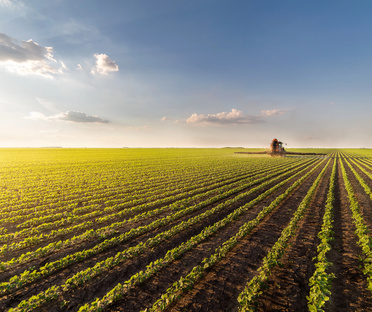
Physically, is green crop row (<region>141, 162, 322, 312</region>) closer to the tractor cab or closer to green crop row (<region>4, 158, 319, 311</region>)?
green crop row (<region>4, 158, 319, 311</region>)

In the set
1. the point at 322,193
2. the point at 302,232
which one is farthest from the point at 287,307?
the point at 322,193

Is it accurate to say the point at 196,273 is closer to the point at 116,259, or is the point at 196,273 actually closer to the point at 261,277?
the point at 261,277

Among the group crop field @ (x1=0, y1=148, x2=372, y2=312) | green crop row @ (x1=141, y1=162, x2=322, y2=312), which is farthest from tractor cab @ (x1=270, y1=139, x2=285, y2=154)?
green crop row @ (x1=141, y1=162, x2=322, y2=312)

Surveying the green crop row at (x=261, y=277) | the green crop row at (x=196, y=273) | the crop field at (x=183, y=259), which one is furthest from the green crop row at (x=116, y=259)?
the green crop row at (x=261, y=277)

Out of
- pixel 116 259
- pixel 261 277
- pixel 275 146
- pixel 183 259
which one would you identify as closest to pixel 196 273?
pixel 183 259

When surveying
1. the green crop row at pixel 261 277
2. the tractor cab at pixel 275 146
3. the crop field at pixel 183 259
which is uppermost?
the tractor cab at pixel 275 146

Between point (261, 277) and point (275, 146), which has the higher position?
point (275, 146)

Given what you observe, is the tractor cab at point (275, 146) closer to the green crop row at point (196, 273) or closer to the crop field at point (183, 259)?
the crop field at point (183, 259)

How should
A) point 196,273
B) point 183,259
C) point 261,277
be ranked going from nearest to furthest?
point 261,277 < point 196,273 < point 183,259

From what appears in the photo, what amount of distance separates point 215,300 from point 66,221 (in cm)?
1027

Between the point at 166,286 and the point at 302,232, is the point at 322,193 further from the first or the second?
the point at 166,286

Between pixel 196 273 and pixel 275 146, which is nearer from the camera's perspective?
pixel 196 273

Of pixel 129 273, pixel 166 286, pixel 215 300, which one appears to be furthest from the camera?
pixel 129 273

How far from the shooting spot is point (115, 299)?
221 inches
